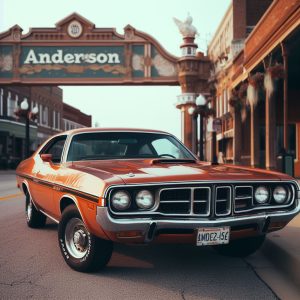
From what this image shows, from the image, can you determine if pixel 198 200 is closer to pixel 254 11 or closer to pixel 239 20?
pixel 239 20

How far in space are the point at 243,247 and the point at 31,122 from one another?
47.2 m

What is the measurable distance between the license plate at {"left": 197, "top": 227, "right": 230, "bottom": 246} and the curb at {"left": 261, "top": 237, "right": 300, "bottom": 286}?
95cm

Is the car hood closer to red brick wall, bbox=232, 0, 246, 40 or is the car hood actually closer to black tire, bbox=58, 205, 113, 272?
black tire, bbox=58, 205, 113, 272

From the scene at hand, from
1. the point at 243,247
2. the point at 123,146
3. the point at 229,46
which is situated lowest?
the point at 243,247

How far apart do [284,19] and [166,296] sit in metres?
11.0

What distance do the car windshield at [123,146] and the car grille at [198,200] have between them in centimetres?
165

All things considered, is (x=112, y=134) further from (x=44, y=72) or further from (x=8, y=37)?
(x=8, y=37)

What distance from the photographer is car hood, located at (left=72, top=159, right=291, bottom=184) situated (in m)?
4.18

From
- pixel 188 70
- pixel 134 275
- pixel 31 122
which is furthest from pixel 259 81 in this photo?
pixel 31 122

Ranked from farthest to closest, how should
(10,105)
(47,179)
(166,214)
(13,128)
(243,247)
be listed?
(10,105)
(13,128)
(47,179)
(243,247)
(166,214)

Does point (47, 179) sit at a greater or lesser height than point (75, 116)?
lesser

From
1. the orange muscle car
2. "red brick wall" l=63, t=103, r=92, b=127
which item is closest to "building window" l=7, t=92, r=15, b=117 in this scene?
"red brick wall" l=63, t=103, r=92, b=127

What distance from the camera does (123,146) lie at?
5949 mm

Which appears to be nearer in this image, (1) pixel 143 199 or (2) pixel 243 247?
(1) pixel 143 199
